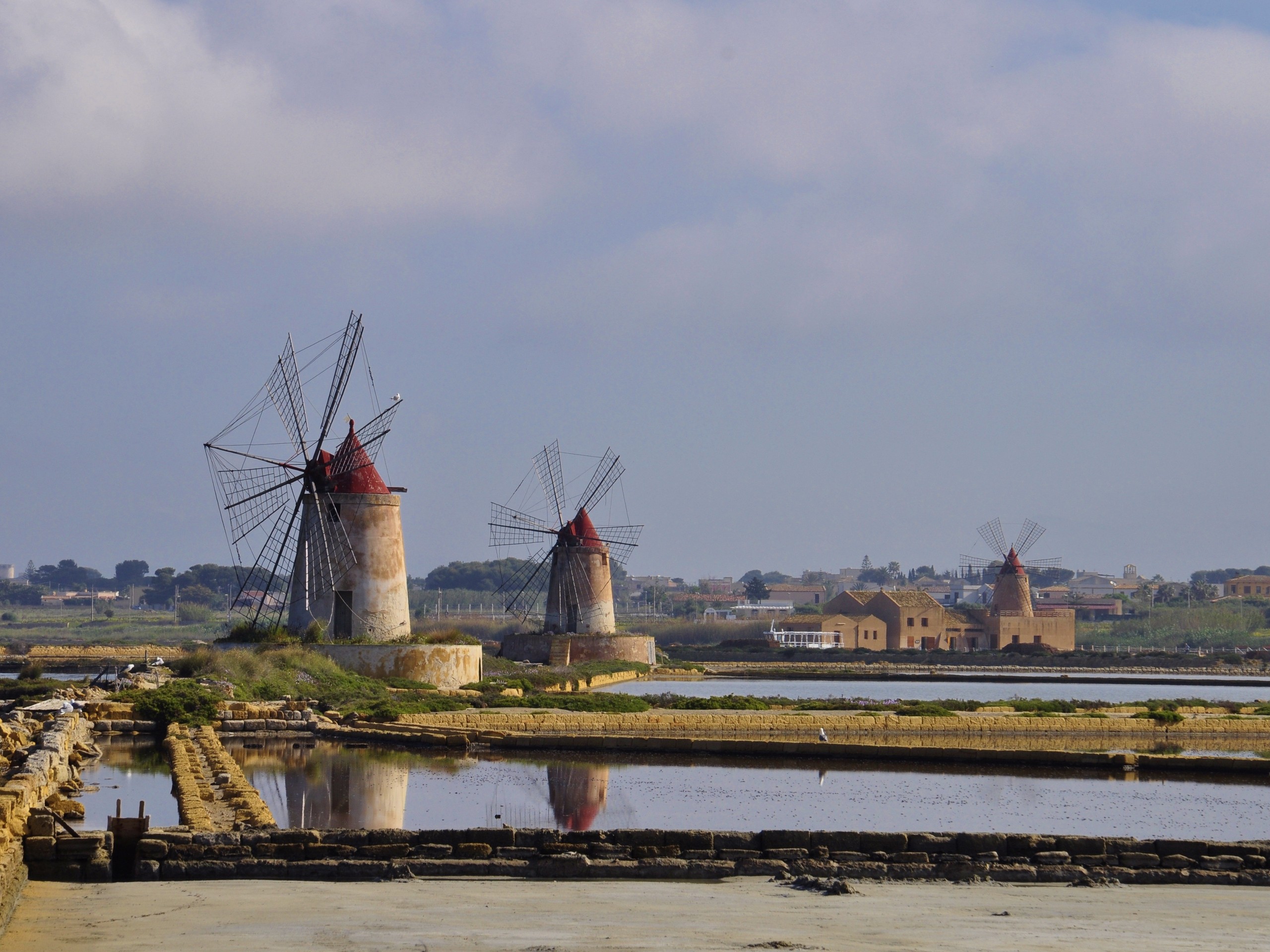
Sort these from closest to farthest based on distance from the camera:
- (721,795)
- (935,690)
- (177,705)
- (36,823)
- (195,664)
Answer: (36,823), (721,795), (177,705), (195,664), (935,690)

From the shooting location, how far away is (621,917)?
25.2 ft

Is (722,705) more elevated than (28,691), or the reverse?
(28,691)

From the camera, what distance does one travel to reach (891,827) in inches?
461

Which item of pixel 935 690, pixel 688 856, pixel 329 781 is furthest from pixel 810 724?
pixel 935 690

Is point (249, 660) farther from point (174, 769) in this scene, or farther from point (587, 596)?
point (587, 596)

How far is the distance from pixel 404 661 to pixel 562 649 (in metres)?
15.9

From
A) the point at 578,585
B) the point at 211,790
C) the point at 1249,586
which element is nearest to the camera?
the point at 211,790

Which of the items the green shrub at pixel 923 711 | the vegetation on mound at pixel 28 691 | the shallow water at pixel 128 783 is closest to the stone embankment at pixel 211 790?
the shallow water at pixel 128 783

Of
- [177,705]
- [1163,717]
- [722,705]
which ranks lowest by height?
[1163,717]

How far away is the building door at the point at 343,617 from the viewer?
27.0 meters

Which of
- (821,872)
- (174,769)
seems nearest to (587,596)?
(174,769)

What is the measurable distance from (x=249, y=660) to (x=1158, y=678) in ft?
115

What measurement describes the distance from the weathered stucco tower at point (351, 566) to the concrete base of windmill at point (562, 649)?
14.2m

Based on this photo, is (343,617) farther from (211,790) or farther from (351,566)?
(211,790)
